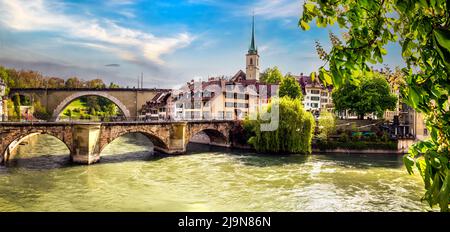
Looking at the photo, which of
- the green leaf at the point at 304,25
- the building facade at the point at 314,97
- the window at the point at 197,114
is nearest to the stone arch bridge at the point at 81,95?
the window at the point at 197,114

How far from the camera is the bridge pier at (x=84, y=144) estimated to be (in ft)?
85.8

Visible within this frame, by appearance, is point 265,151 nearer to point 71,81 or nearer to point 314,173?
point 314,173

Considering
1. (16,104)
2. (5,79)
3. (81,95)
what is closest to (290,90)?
(81,95)

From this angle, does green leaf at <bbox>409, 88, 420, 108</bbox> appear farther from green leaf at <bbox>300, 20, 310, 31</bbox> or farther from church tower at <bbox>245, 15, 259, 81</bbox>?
church tower at <bbox>245, 15, 259, 81</bbox>

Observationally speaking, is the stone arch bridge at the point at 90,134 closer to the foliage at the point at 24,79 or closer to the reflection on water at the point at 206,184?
the reflection on water at the point at 206,184

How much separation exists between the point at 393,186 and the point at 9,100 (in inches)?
1977

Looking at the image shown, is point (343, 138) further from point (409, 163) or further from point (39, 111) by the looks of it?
point (39, 111)

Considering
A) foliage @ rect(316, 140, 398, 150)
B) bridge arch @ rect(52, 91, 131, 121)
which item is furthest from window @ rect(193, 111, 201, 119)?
foliage @ rect(316, 140, 398, 150)

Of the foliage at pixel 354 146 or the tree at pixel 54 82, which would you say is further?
the tree at pixel 54 82

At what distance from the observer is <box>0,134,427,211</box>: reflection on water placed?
626 inches

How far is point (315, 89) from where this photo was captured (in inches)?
2589

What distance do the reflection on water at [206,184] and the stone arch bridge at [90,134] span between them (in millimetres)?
1209

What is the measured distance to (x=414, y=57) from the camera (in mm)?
2178
